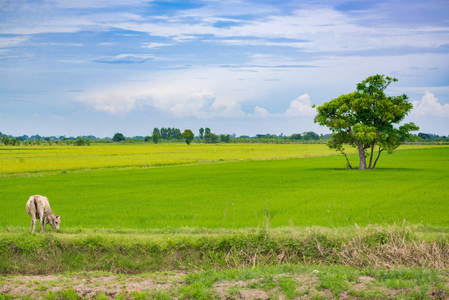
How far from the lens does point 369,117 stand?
3941 cm

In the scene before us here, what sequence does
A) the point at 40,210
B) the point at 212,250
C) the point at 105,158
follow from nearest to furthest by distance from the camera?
the point at 212,250
the point at 40,210
the point at 105,158

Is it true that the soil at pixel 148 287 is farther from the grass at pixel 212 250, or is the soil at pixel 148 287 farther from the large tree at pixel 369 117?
the large tree at pixel 369 117

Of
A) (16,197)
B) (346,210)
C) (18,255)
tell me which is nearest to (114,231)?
(18,255)

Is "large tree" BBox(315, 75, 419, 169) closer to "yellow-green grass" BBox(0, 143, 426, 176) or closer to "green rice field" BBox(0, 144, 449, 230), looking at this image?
"green rice field" BBox(0, 144, 449, 230)

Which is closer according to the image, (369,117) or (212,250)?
(212,250)

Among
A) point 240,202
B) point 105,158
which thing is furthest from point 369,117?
point 105,158

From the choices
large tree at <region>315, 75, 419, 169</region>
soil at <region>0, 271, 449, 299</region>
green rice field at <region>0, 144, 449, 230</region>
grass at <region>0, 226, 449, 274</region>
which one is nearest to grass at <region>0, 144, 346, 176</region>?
green rice field at <region>0, 144, 449, 230</region>

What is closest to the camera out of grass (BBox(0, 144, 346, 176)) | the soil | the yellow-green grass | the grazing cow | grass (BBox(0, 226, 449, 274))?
the soil

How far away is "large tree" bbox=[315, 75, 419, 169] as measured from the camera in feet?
125

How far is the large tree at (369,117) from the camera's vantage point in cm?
3797

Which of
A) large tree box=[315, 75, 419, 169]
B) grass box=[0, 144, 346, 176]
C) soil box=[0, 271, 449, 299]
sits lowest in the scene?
soil box=[0, 271, 449, 299]

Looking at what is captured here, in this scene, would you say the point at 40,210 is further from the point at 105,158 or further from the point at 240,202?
the point at 105,158

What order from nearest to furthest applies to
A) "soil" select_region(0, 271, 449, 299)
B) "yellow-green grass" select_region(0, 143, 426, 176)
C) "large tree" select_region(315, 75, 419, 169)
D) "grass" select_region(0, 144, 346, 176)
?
1. "soil" select_region(0, 271, 449, 299)
2. "large tree" select_region(315, 75, 419, 169)
3. "grass" select_region(0, 144, 346, 176)
4. "yellow-green grass" select_region(0, 143, 426, 176)

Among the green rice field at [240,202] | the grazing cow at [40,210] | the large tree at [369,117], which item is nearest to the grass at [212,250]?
the grazing cow at [40,210]
